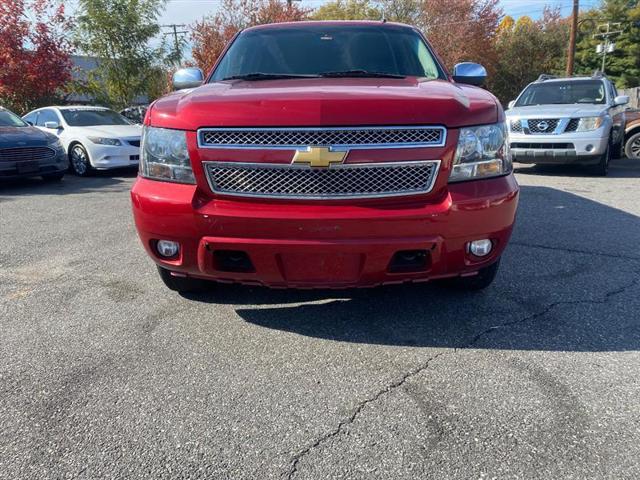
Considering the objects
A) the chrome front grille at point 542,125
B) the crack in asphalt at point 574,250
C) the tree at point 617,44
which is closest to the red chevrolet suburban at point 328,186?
the crack in asphalt at point 574,250

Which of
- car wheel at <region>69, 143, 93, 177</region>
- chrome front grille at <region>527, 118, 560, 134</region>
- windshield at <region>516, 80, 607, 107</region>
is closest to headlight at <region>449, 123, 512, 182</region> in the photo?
chrome front grille at <region>527, 118, 560, 134</region>

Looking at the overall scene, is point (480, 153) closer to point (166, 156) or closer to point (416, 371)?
point (416, 371)

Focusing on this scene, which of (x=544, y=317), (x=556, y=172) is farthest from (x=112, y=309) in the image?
(x=556, y=172)

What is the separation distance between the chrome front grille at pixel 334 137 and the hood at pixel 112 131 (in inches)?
319

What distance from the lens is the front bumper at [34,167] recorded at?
8.54m

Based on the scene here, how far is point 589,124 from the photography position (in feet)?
27.9

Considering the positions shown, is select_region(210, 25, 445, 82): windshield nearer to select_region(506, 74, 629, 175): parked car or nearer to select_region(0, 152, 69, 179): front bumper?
select_region(506, 74, 629, 175): parked car

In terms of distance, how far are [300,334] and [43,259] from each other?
2.82 metres

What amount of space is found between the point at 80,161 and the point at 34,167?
1419mm

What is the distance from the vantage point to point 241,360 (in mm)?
2664

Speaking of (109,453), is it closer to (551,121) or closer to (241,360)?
(241,360)

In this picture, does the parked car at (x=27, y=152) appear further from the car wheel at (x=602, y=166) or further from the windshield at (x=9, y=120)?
the car wheel at (x=602, y=166)

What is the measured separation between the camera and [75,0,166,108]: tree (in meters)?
16.6

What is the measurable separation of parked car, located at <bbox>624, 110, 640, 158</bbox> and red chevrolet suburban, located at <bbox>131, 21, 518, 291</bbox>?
9.78 metres
